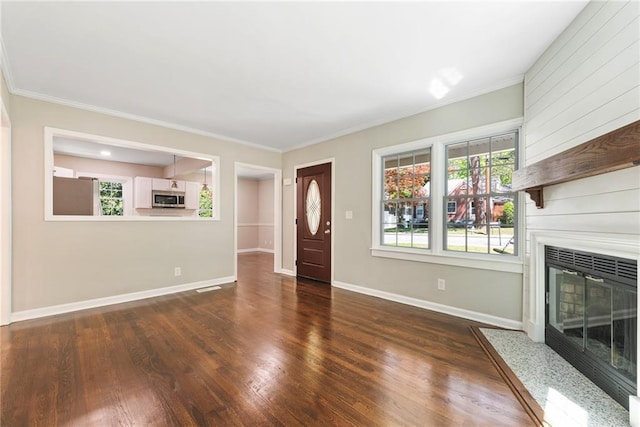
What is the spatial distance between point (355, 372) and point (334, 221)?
294cm

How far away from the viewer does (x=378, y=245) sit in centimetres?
424

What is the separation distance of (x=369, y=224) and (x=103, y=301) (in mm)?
3901

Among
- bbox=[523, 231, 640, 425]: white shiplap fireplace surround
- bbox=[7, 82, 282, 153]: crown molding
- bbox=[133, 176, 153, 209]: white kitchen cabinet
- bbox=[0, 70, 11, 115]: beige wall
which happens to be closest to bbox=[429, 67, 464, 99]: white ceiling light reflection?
bbox=[523, 231, 640, 425]: white shiplap fireplace surround

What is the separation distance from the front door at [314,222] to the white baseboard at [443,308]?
759mm

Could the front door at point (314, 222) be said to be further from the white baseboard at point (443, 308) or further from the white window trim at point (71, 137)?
the white window trim at point (71, 137)

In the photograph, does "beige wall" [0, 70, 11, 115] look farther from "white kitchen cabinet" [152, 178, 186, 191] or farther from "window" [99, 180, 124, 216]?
"window" [99, 180, 124, 216]

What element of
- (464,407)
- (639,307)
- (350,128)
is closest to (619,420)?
(639,307)

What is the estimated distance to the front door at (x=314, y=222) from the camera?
4.99m

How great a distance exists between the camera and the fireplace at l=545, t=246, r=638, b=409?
170cm

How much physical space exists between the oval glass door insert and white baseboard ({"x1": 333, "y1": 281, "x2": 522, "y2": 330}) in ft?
4.24

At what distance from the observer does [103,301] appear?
3699mm

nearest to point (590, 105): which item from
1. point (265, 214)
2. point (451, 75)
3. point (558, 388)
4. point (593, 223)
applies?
point (593, 223)

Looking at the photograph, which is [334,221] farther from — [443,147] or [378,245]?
[443,147]

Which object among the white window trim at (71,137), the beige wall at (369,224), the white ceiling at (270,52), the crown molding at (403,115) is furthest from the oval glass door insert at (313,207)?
the white window trim at (71,137)
